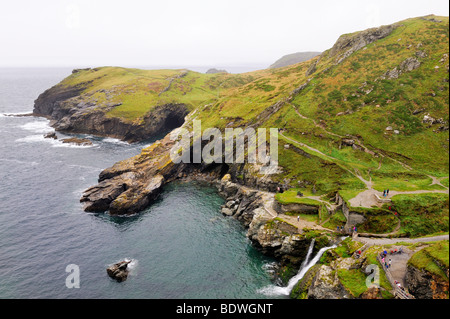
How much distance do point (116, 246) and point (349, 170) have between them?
58.5 meters

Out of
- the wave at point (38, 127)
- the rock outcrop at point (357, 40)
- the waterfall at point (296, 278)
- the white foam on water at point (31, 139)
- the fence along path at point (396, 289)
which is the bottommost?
the waterfall at point (296, 278)

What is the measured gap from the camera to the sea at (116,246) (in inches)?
1949

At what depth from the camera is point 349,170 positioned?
67625 mm

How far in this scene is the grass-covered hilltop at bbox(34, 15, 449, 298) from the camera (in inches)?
1730

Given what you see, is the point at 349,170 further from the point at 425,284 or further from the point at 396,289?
the point at 425,284

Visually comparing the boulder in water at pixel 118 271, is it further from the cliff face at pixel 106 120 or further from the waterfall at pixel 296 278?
the cliff face at pixel 106 120

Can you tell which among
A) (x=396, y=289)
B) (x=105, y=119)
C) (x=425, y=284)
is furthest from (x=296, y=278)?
(x=105, y=119)

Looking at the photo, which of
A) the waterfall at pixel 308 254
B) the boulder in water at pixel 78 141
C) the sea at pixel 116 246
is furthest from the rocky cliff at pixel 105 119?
the waterfall at pixel 308 254

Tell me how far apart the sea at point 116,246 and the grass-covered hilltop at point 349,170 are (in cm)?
519

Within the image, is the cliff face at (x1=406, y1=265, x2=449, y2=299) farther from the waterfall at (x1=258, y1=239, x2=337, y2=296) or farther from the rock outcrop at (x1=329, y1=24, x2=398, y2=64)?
the rock outcrop at (x1=329, y1=24, x2=398, y2=64)

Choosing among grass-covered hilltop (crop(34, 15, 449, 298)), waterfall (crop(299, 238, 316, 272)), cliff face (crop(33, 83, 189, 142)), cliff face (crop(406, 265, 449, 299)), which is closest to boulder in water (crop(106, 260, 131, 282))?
grass-covered hilltop (crop(34, 15, 449, 298))

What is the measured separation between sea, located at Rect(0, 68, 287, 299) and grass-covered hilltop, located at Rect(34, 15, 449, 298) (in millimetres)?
5187
